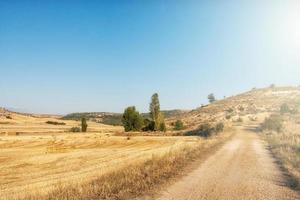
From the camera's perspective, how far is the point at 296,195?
13.1 m

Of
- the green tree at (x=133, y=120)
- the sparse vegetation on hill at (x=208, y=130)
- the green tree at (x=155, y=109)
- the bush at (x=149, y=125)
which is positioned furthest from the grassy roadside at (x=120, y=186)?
the green tree at (x=133, y=120)

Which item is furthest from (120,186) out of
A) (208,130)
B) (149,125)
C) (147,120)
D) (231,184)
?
(147,120)

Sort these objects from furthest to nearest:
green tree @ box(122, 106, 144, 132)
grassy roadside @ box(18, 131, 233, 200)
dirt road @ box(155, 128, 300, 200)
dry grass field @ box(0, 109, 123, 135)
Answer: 1. green tree @ box(122, 106, 144, 132)
2. dry grass field @ box(0, 109, 123, 135)
3. dirt road @ box(155, 128, 300, 200)
4. grassy roadside @ box(18, 131, 233, 200)

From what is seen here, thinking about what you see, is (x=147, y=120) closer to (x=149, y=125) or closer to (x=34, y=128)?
(x=149, y=125)

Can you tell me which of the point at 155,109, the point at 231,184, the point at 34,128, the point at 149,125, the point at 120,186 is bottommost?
the point at 231,184

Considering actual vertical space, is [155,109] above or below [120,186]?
above

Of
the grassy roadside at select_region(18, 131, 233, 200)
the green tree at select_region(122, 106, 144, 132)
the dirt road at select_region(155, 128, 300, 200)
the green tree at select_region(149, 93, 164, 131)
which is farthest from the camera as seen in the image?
the green tree at select_region(122, 106, 144, 132)

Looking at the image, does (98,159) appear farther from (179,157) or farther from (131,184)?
(131,184)

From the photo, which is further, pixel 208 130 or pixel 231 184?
pixel 208 130

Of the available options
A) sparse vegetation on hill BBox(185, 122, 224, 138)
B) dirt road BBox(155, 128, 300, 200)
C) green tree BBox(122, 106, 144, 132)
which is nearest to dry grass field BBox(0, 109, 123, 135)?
green tree BBox(122, 106, 144, 132)

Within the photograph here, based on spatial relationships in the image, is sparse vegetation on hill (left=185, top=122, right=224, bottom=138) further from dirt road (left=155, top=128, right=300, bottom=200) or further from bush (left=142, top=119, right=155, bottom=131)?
dirt road (left=155, top=128, right=300, bottom=200)

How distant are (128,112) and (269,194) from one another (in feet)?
306

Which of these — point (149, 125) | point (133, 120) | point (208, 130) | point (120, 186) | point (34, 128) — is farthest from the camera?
point (34, 128)

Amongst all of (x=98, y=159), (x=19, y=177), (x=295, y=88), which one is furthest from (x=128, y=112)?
(x=295, y=88)
